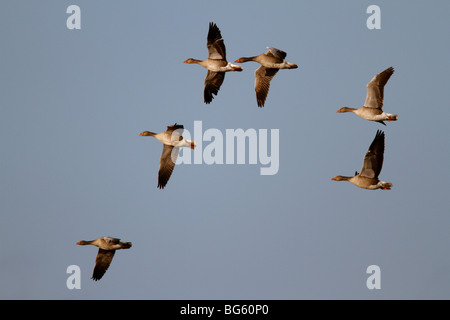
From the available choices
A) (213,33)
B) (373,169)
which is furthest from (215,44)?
(373,169)

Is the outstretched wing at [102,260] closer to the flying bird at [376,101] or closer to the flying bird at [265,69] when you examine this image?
the flying bird at [265,69]

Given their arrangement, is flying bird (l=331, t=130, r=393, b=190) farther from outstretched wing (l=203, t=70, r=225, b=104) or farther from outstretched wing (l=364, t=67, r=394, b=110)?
outstretched wing (l=203, t=70, r=225, b=104)

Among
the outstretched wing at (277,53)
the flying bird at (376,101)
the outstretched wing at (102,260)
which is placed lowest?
the outstretched wing at (102,260)

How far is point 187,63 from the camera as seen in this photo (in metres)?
27.3

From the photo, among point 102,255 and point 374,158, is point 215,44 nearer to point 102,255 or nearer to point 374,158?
point 374,158

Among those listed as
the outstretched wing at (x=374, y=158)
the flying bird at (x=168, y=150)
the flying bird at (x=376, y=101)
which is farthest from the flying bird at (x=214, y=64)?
the outstretched wing at (x=374, y=158)

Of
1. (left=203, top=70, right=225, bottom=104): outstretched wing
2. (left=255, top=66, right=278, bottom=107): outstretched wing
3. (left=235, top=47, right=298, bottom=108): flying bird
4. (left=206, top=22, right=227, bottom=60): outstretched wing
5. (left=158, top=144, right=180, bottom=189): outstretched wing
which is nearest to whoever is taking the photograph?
(left=206, top=22, right=227, bottom=60): outstretched wing

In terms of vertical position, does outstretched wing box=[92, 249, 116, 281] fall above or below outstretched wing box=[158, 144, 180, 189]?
below

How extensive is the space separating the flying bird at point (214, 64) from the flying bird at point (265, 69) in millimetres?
952

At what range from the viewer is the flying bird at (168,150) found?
25562mm

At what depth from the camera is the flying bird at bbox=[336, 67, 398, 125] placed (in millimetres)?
24719

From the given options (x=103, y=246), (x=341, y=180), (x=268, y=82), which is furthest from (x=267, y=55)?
(x=103, y=246)

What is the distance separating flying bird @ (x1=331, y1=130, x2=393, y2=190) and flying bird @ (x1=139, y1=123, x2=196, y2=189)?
4.93m

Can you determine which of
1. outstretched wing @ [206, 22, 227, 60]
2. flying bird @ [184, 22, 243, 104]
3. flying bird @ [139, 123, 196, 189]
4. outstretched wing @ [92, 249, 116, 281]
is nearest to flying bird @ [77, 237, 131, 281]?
outstretched wing @ [92, 249, 116, 281]
